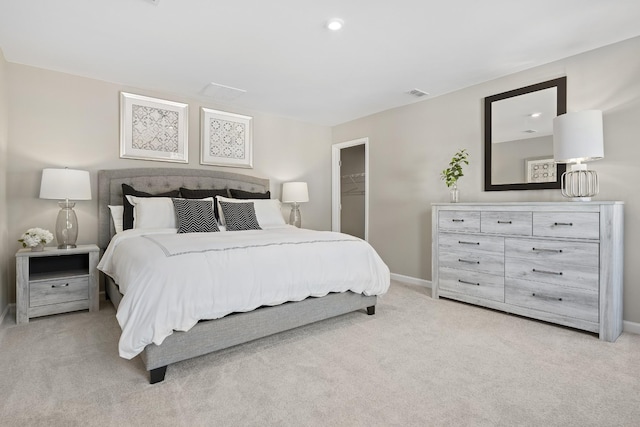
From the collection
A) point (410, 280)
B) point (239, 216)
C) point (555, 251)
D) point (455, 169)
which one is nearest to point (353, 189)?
point (410, 280)

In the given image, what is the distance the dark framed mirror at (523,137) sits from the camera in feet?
10.2

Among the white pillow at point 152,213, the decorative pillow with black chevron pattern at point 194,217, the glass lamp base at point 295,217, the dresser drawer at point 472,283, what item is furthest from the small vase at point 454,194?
the white pillow at point 152,213

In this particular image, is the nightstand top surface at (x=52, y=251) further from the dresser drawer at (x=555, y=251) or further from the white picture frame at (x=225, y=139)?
the dresser drawer at (x=555, y=251)

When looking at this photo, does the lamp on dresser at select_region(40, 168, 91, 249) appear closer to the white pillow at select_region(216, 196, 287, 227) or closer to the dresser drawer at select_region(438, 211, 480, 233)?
the white pillow at select_region(216, 196, 287, 227)

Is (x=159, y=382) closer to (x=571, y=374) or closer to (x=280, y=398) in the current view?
(x=280, y=398)

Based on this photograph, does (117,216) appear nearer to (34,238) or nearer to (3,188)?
(34,238)

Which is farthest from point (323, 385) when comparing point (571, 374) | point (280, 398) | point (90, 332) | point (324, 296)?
point (90, 332)

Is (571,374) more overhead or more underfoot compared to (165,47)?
more underfoot

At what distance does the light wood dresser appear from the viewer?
2.48 metres

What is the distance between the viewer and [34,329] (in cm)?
265

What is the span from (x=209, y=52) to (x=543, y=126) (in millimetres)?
3203

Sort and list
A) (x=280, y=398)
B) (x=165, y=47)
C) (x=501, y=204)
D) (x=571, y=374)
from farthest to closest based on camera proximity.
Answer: (x=501, y=204), (x=165, y=47), (x=571, y=374), (x=280, y=398)

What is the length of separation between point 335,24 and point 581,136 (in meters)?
2.12

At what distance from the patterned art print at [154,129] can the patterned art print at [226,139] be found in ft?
1.52
